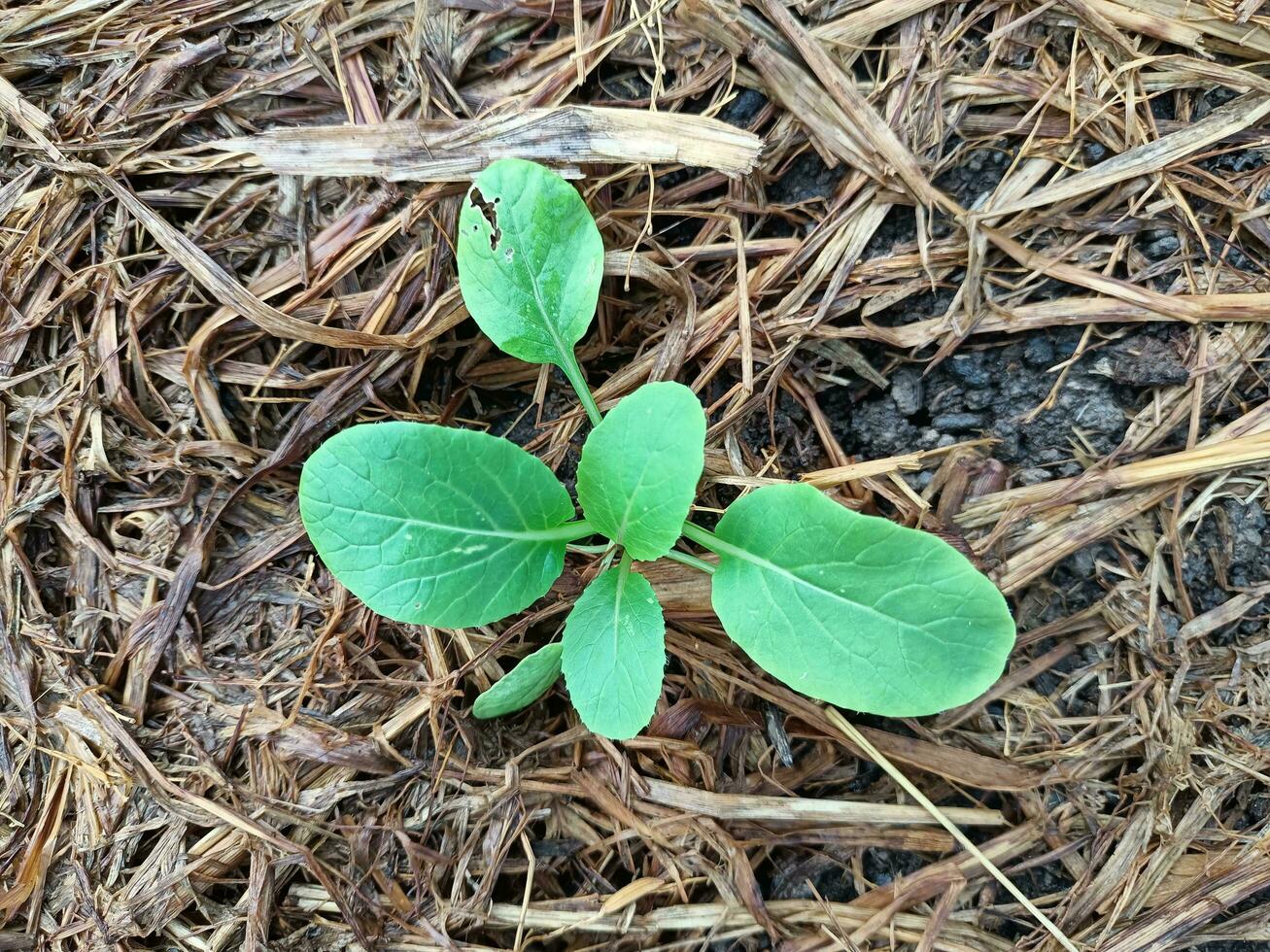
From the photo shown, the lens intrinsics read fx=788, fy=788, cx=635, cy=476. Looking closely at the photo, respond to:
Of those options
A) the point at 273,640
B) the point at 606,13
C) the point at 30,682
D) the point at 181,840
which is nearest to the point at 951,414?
the point at 606,13

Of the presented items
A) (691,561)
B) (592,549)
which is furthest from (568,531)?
(691,561)

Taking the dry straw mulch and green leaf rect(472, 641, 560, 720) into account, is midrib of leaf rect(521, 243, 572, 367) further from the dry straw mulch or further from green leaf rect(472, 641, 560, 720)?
green leaf rect(472, 641, 560, 720)

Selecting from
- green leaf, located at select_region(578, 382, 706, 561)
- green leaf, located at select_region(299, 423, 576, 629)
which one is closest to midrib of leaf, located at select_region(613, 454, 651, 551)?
green leaf, located at select_region(578, 382, 706, 561)

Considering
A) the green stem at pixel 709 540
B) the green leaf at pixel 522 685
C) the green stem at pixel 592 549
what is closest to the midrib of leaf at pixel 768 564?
the green stem at pixel 709 540

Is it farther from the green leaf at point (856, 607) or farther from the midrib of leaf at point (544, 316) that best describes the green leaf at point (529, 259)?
the green leaf at point (856, 607)

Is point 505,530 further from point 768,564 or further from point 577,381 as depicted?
point 768,564

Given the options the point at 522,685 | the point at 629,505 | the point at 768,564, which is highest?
the point at 629,505
